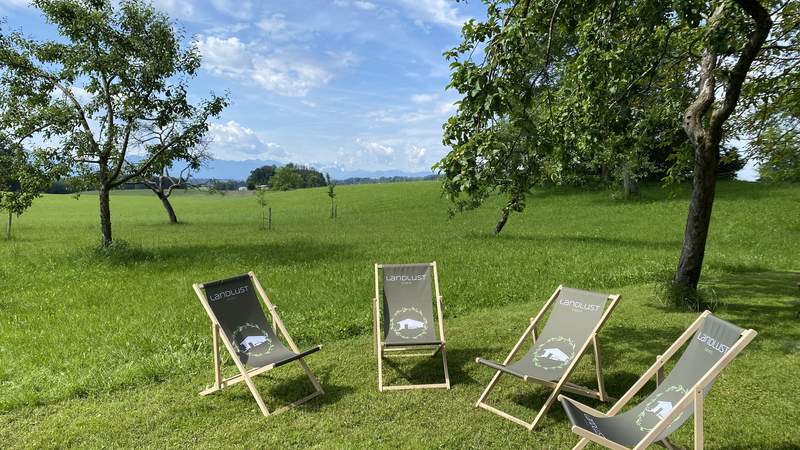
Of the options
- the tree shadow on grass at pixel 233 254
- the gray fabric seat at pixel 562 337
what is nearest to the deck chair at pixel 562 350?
the gray fabric seat at pixel 562 337

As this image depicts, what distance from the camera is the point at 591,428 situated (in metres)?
3.45

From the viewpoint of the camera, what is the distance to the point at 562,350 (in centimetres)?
490

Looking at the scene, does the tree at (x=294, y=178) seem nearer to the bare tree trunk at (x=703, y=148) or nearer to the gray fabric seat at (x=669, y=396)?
the bare tree trunk at (x=703, y=148)

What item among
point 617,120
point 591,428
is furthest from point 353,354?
point 617,120

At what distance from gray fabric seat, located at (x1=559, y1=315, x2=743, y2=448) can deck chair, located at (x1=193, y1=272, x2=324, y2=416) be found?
2.69 metres

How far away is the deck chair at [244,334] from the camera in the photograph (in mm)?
4938

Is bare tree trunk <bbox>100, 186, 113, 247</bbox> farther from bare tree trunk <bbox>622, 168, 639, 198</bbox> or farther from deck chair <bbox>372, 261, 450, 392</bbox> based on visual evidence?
bare tree trunk <bbox>622, 168, 639, 198</bbox>

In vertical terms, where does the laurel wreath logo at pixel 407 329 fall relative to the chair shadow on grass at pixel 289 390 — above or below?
above

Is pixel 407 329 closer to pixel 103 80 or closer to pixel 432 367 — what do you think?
pixel 432 367

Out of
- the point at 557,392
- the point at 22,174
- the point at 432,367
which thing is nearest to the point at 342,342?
the point at 432,367

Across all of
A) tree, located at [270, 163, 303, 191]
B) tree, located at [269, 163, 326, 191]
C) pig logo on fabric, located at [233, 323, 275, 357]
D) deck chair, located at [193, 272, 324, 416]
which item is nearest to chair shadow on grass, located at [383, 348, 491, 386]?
deck chair, located at [193, 272, 324, 416]

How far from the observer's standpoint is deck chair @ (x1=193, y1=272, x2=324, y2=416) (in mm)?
4938

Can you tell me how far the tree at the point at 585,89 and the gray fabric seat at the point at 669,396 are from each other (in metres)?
2.26

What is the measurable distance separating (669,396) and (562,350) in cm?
125
